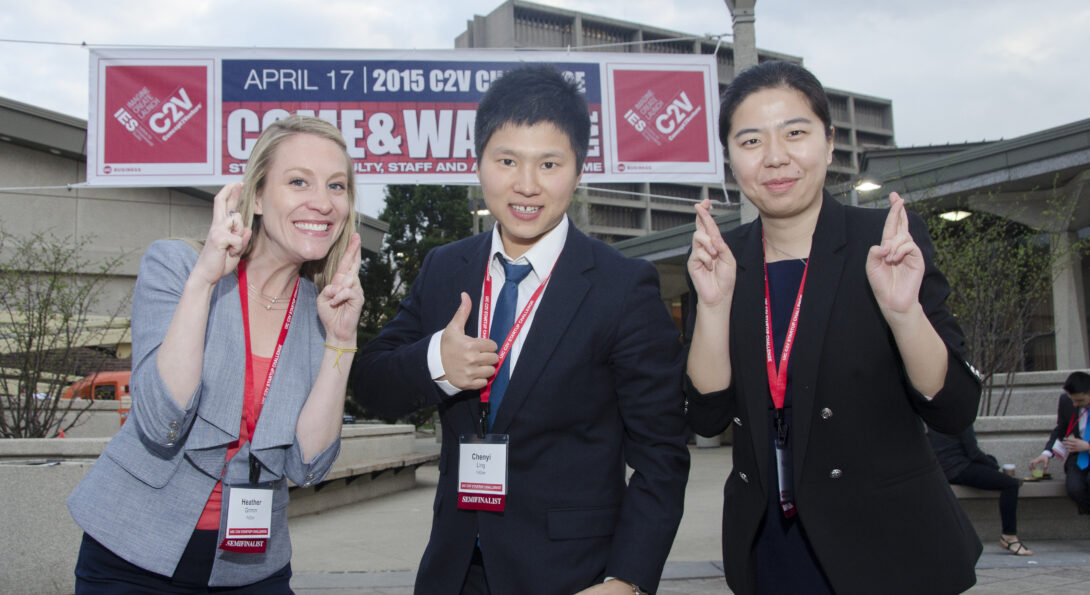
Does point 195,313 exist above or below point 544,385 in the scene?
above

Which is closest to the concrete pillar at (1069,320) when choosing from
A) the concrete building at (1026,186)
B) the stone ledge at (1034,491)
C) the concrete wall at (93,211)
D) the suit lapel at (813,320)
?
the concrete building at (1026,186)

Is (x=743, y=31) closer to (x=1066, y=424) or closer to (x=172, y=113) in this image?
(x=1066, y=424)

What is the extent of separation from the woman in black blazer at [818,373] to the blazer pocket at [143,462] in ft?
4.40

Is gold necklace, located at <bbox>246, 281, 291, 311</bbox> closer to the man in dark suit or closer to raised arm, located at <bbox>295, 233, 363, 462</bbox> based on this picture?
raised arm, located at <bbox>295, 233, 363, 462</bbox>

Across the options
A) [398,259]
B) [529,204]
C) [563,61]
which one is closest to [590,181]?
[563,61]

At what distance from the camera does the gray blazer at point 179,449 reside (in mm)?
1987

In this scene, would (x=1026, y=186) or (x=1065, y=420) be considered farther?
(x=1026, y=186)

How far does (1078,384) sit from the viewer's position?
22.6ft

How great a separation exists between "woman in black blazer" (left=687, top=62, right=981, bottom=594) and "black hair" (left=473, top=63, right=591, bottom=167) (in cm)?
41

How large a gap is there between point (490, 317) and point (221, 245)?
2.32ft

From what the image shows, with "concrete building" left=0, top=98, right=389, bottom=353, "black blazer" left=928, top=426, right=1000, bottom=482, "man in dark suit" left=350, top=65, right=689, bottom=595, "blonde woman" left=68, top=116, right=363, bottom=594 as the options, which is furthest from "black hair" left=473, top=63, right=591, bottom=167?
"concrete building" left=0, top=98, right=389, bottom=353

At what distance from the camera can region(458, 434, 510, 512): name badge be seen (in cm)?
193

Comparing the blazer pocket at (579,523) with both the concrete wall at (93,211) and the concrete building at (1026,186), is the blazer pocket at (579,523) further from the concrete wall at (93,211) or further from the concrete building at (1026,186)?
the concrete wall at (93,211)

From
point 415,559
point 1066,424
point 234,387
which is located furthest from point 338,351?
point 1066,424
